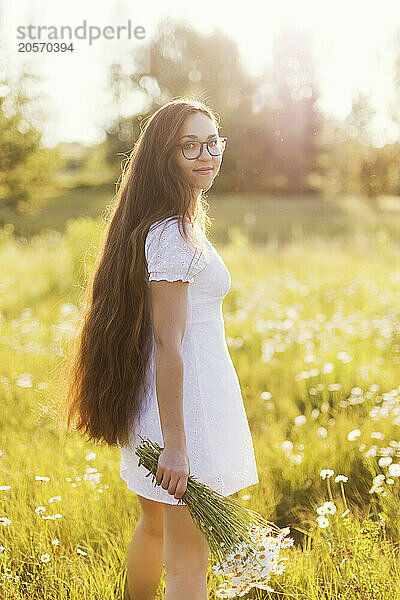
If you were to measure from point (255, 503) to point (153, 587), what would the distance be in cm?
90

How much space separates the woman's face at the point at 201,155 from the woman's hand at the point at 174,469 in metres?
0.70

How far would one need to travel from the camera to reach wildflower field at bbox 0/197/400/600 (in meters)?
2.29

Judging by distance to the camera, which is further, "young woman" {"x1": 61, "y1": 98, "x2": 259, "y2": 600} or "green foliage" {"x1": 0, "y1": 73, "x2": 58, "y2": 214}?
"green foliage" {"x1": 0, "y1": 73, "x2": 58, "y2": 214}

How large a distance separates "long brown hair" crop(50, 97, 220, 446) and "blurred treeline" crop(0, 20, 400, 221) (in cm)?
1035

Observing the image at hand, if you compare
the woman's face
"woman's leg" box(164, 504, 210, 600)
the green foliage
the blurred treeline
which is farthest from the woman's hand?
the green foliage

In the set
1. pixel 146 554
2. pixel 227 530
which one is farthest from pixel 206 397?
pixel 146 554

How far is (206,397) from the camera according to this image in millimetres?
1819

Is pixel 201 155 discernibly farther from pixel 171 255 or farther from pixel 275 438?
pixel 275 438

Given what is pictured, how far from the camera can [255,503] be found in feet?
9.54

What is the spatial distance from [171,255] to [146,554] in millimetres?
961

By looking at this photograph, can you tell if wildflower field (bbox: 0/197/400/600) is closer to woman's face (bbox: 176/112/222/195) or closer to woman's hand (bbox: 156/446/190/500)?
woman's hand (bbox: 156/446/190/500)

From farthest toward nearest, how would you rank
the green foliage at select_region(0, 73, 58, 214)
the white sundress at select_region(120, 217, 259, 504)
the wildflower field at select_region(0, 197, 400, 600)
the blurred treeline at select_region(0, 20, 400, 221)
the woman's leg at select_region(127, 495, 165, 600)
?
the blurred treeline at select_region(0, 20, 400, 221) → the green foliage at select_region(0, 73, 58, 214) → the wildflower field at select_region(0, 197, 400, 600) → the woman's leg at select_region(127, 495, 165, 600) → the white sundress at select_region(120, 217, 259, 504)

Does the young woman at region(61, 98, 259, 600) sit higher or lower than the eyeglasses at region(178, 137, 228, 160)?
lower

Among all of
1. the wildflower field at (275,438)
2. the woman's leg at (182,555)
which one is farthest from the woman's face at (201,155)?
the woman's leg at (182,555)
